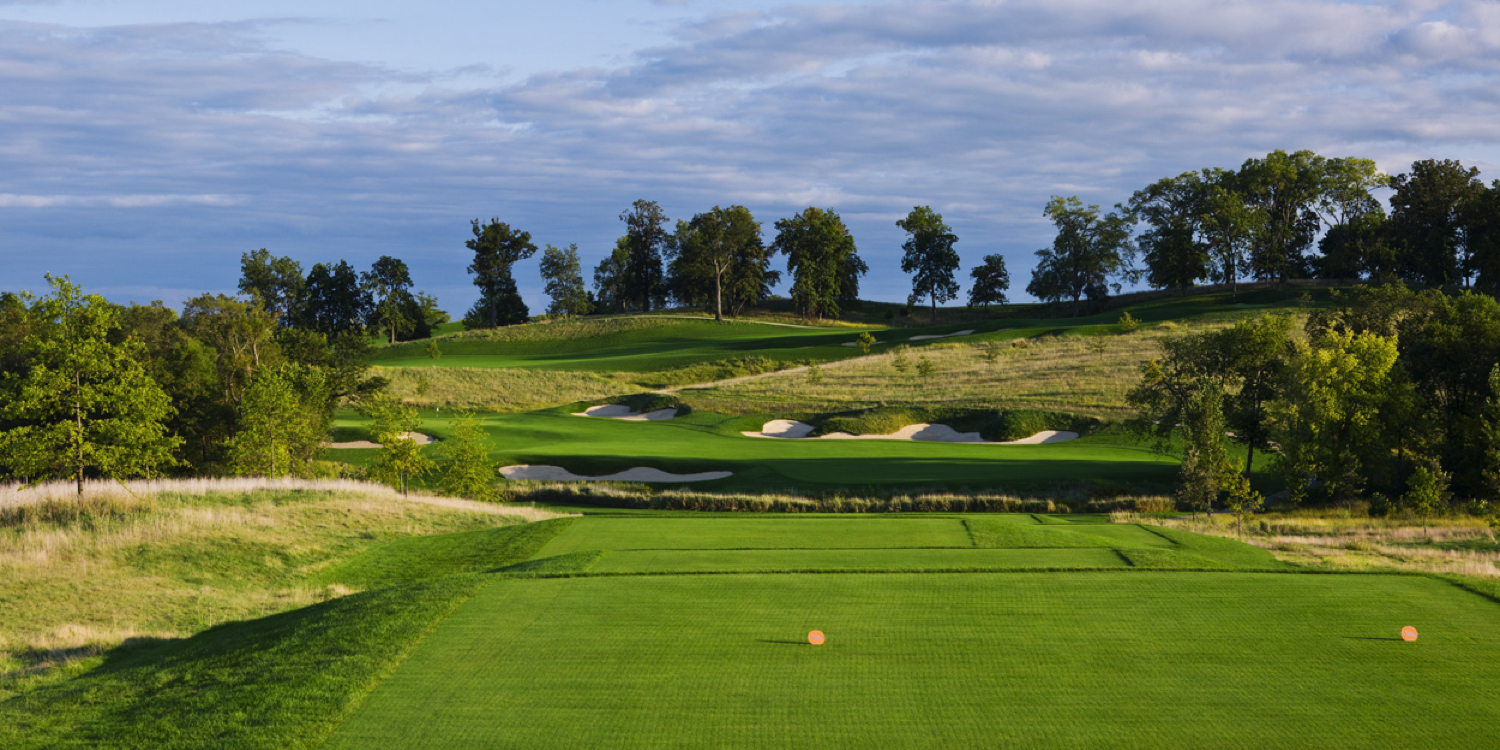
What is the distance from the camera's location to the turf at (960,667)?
6.41m

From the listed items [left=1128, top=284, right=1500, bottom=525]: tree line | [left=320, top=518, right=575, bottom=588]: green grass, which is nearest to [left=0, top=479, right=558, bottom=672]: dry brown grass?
[left=320, top=518, right=575, bottom=588]: green grass

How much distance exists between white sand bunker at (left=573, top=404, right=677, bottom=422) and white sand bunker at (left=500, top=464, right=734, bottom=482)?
36.8 ft

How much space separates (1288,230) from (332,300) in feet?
279

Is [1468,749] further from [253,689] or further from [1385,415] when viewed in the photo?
[1385,415]

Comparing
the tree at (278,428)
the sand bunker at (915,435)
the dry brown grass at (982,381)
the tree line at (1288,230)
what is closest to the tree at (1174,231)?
the tree line at (1288,230)

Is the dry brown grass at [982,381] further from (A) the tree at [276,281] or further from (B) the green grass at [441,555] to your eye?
(A) the tree at [276,281]

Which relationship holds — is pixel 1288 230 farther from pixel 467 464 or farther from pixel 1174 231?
pixel 467 464

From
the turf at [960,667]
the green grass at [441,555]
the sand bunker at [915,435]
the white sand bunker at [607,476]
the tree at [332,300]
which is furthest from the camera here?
the tree at [332,300]

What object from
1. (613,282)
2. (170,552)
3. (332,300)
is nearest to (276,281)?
(332,300)

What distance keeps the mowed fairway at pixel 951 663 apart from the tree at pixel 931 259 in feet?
300

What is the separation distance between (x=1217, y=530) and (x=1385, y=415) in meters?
9.07

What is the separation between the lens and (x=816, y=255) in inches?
3962

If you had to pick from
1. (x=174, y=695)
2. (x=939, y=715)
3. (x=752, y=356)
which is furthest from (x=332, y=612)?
(x=752, y=356)

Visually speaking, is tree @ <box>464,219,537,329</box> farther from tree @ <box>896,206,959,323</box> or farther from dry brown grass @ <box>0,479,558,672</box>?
dry brown grass @ <box>0,479,558,672</box>
